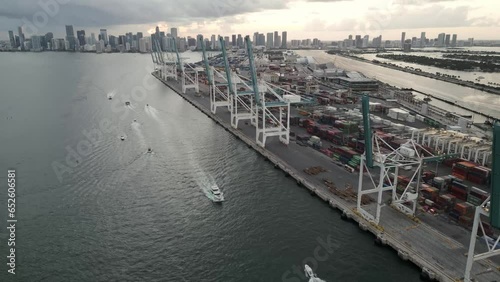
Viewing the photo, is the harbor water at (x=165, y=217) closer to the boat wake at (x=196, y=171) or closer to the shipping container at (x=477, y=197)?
the boat wake at (x=196, y=171)

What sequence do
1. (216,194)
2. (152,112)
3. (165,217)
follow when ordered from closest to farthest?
(165,217) < (216,194) < (152,112)

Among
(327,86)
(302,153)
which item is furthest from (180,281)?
(327,86)

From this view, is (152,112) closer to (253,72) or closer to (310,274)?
(253,72)

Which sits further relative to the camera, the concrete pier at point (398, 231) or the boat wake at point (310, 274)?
the boat wake at point (310, 274)

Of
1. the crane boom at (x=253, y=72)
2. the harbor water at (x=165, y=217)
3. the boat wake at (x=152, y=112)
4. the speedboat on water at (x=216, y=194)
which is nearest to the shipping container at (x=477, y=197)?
the harbor water at (x=165, y=217)

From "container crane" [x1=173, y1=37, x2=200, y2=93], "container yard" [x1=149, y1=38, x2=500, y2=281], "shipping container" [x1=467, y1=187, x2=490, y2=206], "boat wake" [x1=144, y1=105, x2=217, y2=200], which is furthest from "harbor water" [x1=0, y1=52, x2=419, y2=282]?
"container crane" [x1=173, y1=37, x2=200, y2=93]

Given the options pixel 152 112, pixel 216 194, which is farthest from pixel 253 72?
pixel 152 112

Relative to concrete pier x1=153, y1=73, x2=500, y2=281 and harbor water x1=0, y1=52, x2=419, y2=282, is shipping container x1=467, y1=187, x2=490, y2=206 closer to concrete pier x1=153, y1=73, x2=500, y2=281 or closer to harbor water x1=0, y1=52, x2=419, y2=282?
concrete pier x1=153, y1=73, x2=500, y2=281
